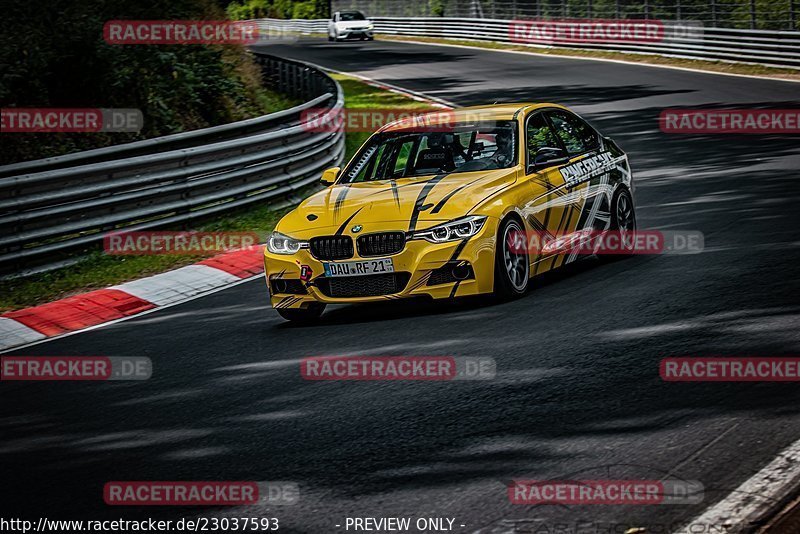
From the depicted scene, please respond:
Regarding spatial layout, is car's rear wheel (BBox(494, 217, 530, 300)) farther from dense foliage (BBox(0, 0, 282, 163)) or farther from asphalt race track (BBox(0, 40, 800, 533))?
dense foliage (BBox(0, 0, 282, 163))

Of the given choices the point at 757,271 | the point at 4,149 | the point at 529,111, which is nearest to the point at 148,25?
the point at 4,149

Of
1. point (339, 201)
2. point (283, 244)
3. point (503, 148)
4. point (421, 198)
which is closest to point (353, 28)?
point (503, 148)

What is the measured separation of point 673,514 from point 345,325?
472cm

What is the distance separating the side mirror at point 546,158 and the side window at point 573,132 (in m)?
0.54

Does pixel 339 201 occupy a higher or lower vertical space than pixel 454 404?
higher

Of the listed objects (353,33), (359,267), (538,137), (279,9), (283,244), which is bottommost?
(359,267)

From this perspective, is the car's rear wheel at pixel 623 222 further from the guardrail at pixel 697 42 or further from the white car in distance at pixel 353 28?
the white car in distance at pixel 353 28

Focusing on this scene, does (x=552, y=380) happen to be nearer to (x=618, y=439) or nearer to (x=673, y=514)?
(x=618, y=439)

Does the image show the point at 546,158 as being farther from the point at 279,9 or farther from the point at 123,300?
the point at 279,9

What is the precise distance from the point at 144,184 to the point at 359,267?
5621 millimetres

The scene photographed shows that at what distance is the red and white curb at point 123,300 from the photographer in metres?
10.1

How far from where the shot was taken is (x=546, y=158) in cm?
970

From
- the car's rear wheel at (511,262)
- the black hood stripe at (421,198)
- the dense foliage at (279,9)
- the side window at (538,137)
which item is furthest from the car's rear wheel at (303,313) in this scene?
the dense foliage at (279,9)

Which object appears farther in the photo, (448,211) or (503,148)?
(503,148)
